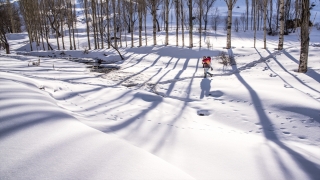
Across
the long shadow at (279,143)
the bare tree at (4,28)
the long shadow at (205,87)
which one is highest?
the bare tree at (4,28)

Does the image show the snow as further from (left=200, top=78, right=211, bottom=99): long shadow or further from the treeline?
the treeline

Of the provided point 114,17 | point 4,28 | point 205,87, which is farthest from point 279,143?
point 4,28

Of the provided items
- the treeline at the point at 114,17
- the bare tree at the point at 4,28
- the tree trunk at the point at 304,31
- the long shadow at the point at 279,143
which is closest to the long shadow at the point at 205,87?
the long shadow at the point at 279,143

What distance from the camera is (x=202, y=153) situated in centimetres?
306

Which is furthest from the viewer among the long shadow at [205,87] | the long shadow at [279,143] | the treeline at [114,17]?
the treeline at [114,17]

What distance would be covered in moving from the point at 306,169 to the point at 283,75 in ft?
20.0

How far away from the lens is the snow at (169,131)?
2.16 m

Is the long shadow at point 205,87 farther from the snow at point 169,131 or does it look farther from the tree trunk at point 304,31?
the tree trunk at point 304,31

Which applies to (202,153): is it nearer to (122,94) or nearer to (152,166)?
(152,166)

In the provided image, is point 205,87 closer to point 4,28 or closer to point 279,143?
point 279,143

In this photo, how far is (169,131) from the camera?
392cm

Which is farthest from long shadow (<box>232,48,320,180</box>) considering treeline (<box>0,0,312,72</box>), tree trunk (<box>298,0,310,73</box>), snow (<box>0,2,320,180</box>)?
treeline (<box>0,0,312,72</box>)

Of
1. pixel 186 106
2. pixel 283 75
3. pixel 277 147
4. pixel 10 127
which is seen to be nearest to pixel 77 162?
pixel 10 127

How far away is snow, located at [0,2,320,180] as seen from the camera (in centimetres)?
216
